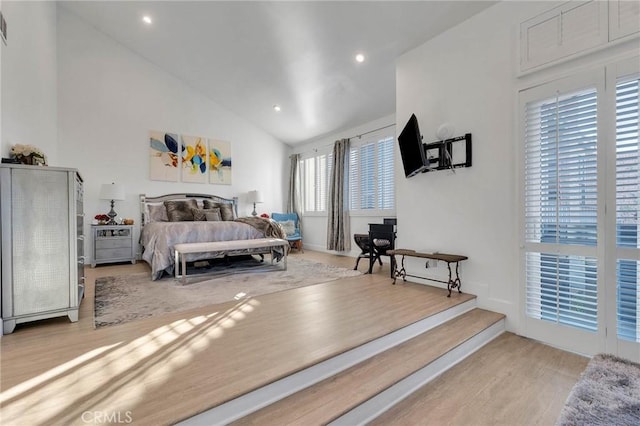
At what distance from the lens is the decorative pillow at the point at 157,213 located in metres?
5.27

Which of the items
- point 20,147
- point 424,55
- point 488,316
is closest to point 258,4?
point 424,55

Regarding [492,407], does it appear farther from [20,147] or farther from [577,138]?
[20,147]

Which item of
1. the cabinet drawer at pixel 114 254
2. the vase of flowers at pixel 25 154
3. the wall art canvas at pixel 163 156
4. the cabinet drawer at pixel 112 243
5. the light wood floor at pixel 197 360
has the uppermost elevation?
the wall art canvas at pixel 163 156

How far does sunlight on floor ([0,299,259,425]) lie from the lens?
1.24 metres

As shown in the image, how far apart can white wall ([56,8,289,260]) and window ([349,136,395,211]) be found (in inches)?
117

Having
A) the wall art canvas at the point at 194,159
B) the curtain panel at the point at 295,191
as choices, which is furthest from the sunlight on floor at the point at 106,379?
the curtain panel at the point at 295,191

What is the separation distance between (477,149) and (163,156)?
18.3ft

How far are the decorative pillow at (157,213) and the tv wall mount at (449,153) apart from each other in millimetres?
4705

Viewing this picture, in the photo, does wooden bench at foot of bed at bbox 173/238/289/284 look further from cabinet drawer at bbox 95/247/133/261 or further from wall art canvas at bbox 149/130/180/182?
wall art canvas at bbox 149/130/180/182

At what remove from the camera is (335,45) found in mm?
3746

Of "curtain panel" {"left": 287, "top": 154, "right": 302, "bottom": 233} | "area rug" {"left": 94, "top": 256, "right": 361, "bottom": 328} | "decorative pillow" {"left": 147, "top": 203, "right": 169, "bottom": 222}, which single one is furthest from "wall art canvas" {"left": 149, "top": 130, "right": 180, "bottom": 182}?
"curtain panel" {"left": 287, "top": 154, "right": 302, "bottom": 233}

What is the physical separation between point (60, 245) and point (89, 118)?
397 cm

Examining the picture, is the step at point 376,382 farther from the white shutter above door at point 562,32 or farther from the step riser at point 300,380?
the white shutter above door at point 562,32

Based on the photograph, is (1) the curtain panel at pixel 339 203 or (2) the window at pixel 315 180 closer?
(1) the curtain panel at pixel 339 203
